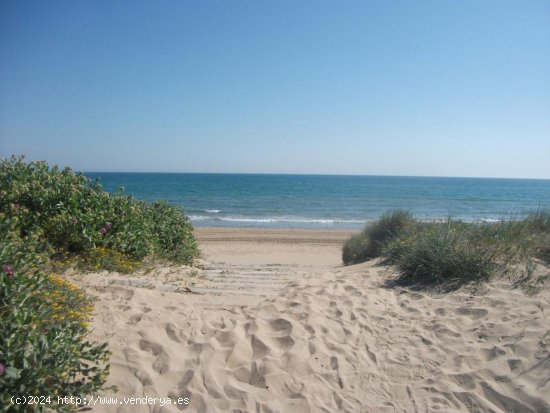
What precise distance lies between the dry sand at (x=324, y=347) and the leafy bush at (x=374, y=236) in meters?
4.03

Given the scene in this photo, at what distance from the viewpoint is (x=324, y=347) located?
3.83 metres

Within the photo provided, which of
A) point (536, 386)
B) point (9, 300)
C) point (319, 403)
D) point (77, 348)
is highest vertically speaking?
point (9, 300)

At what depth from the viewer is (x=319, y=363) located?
3586 mm

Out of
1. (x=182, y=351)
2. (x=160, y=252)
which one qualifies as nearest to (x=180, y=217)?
(x=160, y=252)

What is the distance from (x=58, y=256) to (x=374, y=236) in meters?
7.14

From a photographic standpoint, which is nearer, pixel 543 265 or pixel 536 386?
pixel 536 386

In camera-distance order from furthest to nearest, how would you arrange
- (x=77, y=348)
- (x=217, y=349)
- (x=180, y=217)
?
(x=180, y=217) < (x=217, y=349) < (x=77, y=348)

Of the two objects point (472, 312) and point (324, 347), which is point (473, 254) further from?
point (324, 347)

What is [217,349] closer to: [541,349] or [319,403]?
[319,403]

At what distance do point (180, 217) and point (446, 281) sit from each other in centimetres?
595

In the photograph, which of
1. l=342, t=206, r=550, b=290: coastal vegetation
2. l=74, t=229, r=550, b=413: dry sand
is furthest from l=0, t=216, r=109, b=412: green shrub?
l=342, t=206, r=550, b=290: coastal vegetation

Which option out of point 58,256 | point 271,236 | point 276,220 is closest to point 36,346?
point 58,256

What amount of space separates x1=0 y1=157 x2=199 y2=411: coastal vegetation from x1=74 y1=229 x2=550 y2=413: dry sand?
1.20 ft

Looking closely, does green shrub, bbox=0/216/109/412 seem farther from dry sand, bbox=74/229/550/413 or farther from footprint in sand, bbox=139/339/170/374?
footprint in sand, bbox=139/339/170/374
